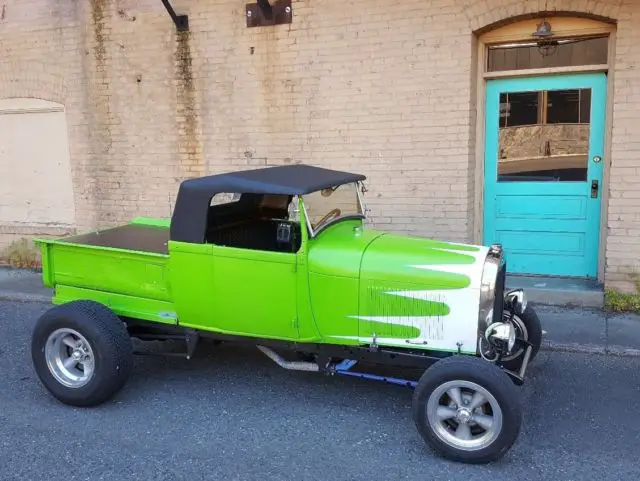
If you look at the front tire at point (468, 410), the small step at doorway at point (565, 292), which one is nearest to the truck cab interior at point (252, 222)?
the front tire at point (468, 410)

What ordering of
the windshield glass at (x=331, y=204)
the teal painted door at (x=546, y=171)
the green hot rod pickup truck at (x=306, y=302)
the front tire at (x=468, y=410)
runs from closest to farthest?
the front tire at (x=468, y=410) < the green hot rod pickup truck at (x=306, y=302) < the windshield glass at (x=331, y=204) < the teal painted door at (x=546, y=171)

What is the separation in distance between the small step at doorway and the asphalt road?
4.15 feet

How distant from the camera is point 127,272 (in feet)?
14.9

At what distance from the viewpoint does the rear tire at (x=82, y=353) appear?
4.21 m

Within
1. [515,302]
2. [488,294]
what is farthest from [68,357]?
[515,302]

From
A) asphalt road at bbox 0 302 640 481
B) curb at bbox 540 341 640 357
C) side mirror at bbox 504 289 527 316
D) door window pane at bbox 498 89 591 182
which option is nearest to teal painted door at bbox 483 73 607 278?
door window pane at bbox 498 89 591 182

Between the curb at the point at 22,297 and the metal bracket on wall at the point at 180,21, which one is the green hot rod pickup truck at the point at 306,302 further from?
the metal bracket on wall at the point at 180,21

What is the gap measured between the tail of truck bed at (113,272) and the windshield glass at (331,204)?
3.61ft

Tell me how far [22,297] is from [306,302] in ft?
16.2

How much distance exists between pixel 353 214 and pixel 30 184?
6.33m

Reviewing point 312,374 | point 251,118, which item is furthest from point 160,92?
point 312,374

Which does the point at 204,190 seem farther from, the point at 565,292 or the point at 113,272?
the point at 565,292

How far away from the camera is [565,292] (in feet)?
21.0

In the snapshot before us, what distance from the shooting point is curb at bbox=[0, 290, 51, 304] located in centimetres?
732
